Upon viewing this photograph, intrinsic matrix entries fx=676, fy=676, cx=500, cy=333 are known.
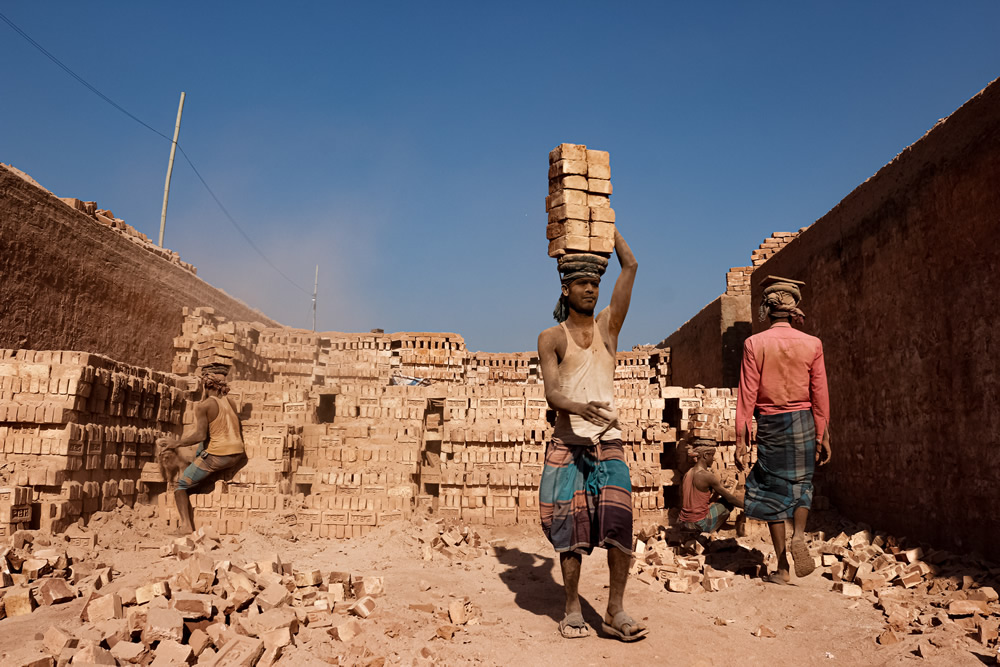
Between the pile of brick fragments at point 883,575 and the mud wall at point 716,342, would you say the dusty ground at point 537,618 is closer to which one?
the pile of brick fragments at point 883,575

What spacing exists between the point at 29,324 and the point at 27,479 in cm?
429

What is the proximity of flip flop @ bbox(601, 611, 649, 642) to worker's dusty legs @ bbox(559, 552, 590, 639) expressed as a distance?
0.15 meters

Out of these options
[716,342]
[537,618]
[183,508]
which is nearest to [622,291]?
[537,618]

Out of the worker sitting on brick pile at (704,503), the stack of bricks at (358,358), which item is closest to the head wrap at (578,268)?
the worker sitting on brick pile at (704,503)

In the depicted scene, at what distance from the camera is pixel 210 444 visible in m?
7.55

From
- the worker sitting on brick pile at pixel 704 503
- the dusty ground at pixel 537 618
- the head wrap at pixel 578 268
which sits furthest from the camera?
the worker sitting on brick pile at pixel 704 503

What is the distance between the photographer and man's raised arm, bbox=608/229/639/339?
448cm

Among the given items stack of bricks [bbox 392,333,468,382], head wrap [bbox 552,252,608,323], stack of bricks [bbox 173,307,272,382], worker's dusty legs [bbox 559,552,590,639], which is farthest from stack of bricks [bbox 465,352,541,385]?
worker's dusty legs [bbox 559,552,590,639]

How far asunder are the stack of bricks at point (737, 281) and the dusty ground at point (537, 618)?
22.2 ft

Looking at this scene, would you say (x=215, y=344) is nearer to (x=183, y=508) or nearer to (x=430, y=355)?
(x=183, y=508)

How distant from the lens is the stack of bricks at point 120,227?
1216 cm

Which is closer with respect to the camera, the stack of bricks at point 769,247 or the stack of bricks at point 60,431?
the stack of bricks at point 60,431

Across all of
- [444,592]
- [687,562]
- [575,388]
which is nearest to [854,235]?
[687,562]

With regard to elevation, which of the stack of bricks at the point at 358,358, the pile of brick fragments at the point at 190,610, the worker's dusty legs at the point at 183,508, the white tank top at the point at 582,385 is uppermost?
the stack of bricks at the point at 358,358
